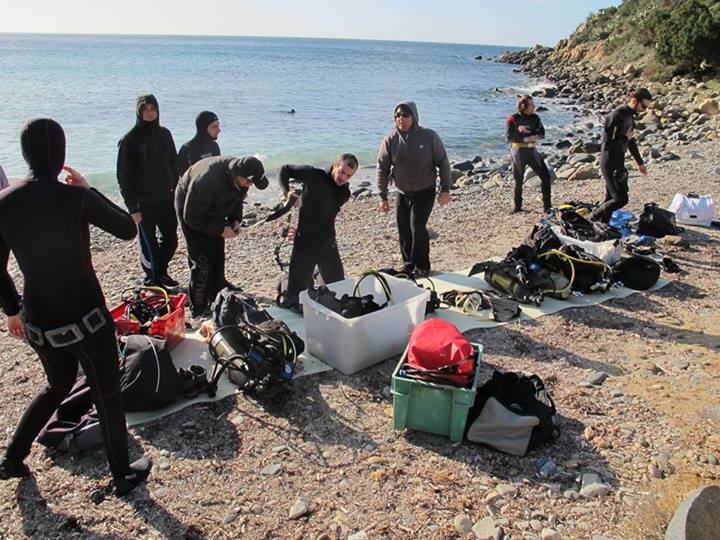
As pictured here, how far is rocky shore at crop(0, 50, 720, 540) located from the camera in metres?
2.92

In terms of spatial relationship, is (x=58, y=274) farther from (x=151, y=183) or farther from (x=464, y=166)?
Answer: (x=464, y=166)

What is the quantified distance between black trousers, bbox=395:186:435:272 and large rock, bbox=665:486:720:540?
3625 mm

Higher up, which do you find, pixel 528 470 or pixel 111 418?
pixel 111 418

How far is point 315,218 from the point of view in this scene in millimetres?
5133

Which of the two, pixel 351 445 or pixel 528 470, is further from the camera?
pixel 351 445

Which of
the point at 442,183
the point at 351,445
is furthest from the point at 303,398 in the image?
the point at 442,183

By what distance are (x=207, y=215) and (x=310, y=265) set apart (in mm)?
1002

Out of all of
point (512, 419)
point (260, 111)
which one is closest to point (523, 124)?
point (512, 419)

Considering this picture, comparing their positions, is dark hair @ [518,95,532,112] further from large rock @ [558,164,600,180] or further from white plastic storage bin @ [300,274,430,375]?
white plastic storage bin @ [300,274,430,375]

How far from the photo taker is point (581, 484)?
3146 mm

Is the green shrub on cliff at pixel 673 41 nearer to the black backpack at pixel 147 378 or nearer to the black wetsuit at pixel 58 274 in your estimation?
the black backpack at pixel 147 378

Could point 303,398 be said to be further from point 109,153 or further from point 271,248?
point 109,153

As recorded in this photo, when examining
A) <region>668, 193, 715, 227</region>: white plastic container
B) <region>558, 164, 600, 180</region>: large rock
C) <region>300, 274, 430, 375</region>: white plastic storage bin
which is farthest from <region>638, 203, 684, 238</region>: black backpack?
<region>558, 164, 600, 180</region>: large rock

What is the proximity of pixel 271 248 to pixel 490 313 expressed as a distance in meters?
3.75
